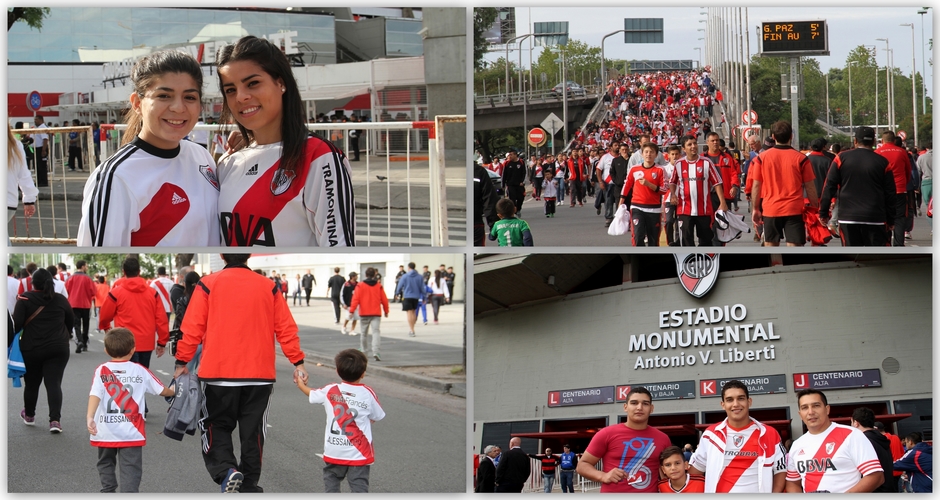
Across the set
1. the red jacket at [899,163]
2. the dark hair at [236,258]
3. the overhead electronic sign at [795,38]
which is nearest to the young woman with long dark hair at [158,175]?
the dark hair at [236,258]

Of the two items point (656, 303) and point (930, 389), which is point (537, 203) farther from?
point (930, 389)

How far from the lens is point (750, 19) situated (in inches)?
208

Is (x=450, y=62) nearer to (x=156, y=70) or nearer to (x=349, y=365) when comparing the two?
(x=349, y=365)

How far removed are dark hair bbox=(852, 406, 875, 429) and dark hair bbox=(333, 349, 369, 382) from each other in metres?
2.84

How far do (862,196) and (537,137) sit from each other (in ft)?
8.02

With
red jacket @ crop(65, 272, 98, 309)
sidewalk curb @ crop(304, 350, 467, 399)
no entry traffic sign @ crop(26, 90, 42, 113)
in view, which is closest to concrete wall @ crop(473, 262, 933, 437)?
sidewalk curb @ crop(304, 350, 467, 399)

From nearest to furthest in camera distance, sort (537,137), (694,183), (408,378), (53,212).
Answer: (408,378) < (53,212) < (537,137) < (694,183)

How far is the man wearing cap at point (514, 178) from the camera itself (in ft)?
21.7

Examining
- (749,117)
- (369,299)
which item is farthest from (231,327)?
(749,117)

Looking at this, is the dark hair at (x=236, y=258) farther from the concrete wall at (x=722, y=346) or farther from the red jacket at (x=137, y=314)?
the concrete wall at (x=722, y=346)

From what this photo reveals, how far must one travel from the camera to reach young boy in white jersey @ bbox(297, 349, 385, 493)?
4.54 meters

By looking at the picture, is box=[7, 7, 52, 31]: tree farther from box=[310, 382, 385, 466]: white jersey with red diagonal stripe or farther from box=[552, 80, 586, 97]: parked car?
box=[552, 80, 586, 97]: parked car

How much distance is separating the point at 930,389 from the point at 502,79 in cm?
304

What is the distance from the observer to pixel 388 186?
5.92 m
